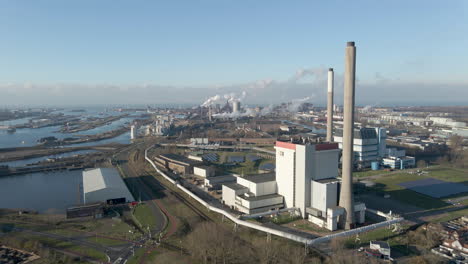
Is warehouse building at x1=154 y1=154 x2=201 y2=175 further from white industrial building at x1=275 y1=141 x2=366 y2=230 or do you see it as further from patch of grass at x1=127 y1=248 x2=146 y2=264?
patch of grass at x1=127 y1=248 x2=146 y2=264

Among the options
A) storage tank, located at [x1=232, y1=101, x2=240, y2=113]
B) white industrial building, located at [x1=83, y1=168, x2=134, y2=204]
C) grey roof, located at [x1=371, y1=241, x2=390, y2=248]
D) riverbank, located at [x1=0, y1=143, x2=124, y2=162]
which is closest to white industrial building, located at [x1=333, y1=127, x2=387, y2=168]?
grey roof, located at [x1=371, y1=241, x2=390, y2=248]

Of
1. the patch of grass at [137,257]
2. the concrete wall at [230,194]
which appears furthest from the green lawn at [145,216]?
the concrete wall at [230,194]

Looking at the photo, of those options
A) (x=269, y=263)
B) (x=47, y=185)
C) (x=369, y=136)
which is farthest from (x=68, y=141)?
(x=269, y=263)

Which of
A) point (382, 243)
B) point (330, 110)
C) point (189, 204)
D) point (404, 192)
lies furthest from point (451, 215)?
point (189, 204)

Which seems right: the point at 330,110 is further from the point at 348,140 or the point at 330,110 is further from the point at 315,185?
the point at 315,185

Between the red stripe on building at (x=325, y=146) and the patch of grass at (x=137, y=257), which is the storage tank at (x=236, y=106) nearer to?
the red stripe on building at (x=325, y=146)

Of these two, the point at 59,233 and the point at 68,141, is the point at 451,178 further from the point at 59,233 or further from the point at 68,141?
the point at 68,141
